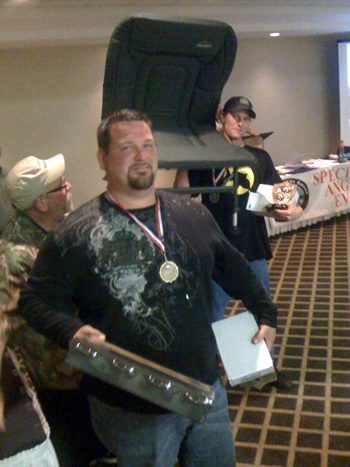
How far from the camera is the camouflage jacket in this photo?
165 cm

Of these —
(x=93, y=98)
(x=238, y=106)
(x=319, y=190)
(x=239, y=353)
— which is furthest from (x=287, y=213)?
(x=93, y=98)

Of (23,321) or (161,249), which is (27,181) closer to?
(23,321)

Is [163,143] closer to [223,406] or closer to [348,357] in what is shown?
[223,406]

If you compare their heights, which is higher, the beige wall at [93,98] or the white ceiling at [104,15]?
the white ceiling at [104,15]

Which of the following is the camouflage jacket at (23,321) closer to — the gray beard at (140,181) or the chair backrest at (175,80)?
the gray beard at (140,181)

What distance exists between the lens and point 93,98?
6.54 meters

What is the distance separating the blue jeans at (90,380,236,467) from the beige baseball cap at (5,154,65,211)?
70cm

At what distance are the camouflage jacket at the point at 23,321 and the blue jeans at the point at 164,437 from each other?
0.63ft

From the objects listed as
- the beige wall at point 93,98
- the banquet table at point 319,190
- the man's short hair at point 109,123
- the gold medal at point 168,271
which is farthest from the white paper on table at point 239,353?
the beige wall at point 93,98

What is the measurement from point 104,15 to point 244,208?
3.45 meters

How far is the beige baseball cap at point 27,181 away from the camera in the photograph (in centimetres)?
183

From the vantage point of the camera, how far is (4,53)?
5.93 m

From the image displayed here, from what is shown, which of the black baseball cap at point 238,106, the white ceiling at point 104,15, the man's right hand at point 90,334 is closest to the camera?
the man's right hand at point 90,334

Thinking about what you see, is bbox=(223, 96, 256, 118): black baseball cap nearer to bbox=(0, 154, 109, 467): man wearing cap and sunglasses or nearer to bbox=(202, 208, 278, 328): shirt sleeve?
bbox=(0, 154, 109, 467): man wearing cap and sunglasses
